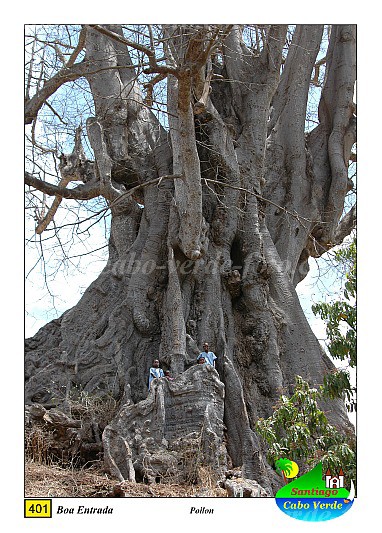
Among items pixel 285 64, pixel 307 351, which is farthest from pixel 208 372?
pixel 285 64

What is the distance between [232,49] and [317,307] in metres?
4.89

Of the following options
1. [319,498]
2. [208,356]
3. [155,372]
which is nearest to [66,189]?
[155,372]

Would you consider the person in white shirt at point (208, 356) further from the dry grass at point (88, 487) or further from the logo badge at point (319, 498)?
the logo badge at point (319, 498)

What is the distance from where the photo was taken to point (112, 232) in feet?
31.4

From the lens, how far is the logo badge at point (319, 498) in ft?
19.7

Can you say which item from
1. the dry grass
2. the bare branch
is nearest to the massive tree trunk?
the bare branch

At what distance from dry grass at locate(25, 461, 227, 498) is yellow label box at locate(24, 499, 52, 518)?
237mm

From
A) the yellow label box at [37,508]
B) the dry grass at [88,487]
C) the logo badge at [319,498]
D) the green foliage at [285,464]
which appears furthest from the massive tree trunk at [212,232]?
the yellow label box at [37,508]

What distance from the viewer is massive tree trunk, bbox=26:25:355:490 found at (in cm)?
824

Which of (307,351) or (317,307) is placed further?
(307,351)

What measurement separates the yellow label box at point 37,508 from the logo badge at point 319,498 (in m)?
1.86

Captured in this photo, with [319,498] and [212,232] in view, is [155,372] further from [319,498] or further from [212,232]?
[319,498]

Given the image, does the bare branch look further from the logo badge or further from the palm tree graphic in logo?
the logo badge

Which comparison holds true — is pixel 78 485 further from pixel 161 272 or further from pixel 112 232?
pixel 112 232
